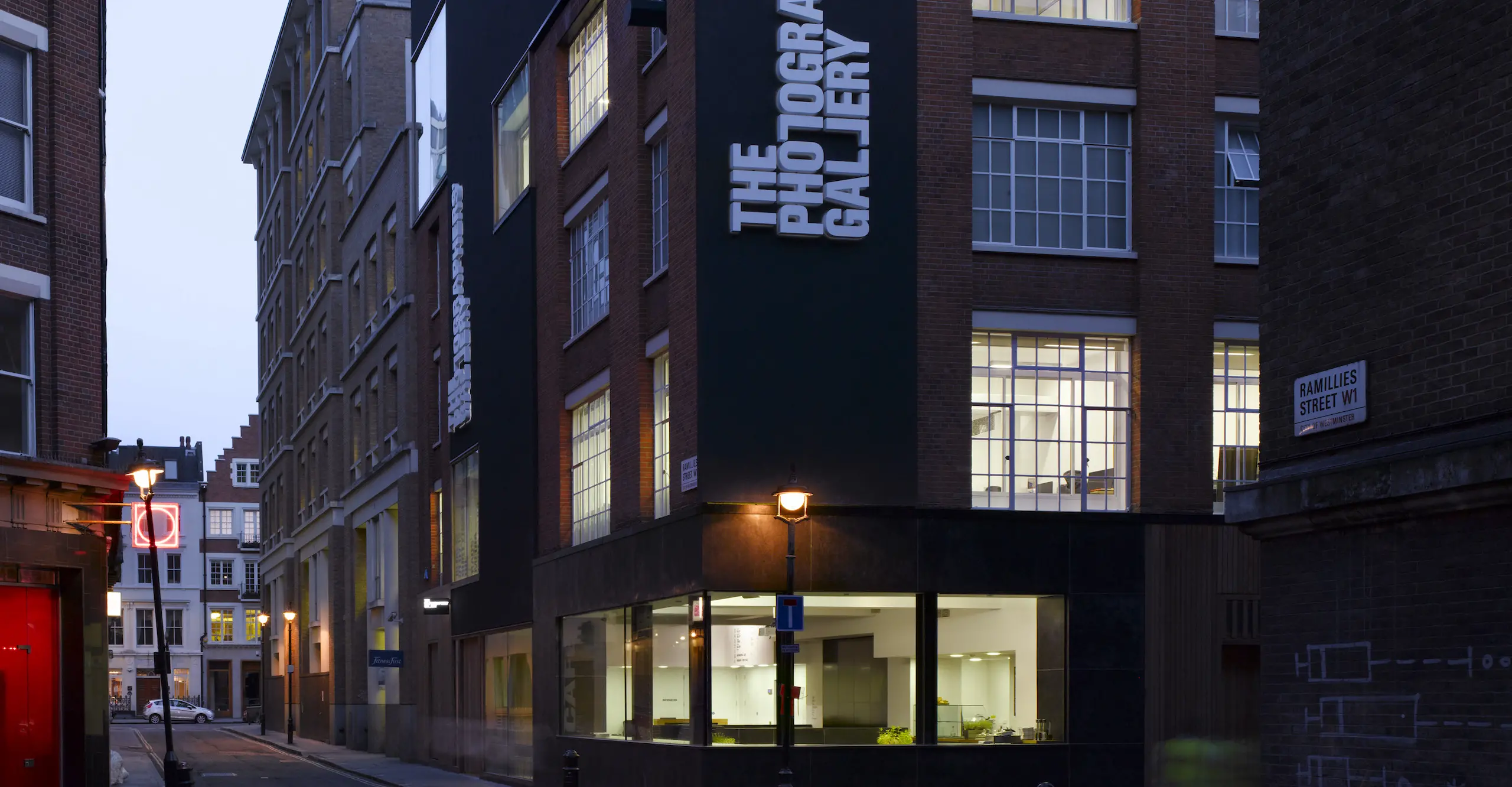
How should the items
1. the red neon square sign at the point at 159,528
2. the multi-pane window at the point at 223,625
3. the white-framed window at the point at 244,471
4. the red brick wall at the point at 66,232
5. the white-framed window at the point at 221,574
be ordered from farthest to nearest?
the white-framed window at the point at 244,471 < the white-framed window at the point at 221,574 < the multi-pane window at the point at 223,625 < the red neon square sign at the point at 159,528 < the red brick wall at the point at 66,232

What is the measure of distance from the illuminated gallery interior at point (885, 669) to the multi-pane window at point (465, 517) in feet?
49.8

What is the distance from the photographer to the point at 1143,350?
25.3 meters

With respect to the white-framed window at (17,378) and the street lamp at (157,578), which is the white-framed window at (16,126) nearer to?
the white-framed window at (17,378)

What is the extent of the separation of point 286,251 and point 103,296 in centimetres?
5043

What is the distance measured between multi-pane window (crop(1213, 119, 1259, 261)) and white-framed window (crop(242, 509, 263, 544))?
3322 inches

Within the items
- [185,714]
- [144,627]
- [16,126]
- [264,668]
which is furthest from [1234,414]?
[144,627]

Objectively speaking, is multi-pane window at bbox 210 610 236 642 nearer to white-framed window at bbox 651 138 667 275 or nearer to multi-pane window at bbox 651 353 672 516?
multi-pane window at bbox 651 353 672 516

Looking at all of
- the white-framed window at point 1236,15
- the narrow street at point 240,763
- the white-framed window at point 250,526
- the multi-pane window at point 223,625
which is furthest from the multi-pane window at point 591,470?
the white-framed window at point 250,526

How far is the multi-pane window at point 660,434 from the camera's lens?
87.6ft

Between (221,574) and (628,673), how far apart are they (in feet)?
257

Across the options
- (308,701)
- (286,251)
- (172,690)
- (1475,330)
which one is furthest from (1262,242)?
(172,690)

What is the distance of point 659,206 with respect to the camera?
27203 mm

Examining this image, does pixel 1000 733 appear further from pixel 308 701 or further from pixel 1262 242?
pixel 308 701

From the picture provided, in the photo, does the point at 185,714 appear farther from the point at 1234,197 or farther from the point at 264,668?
the point at 1234,197
